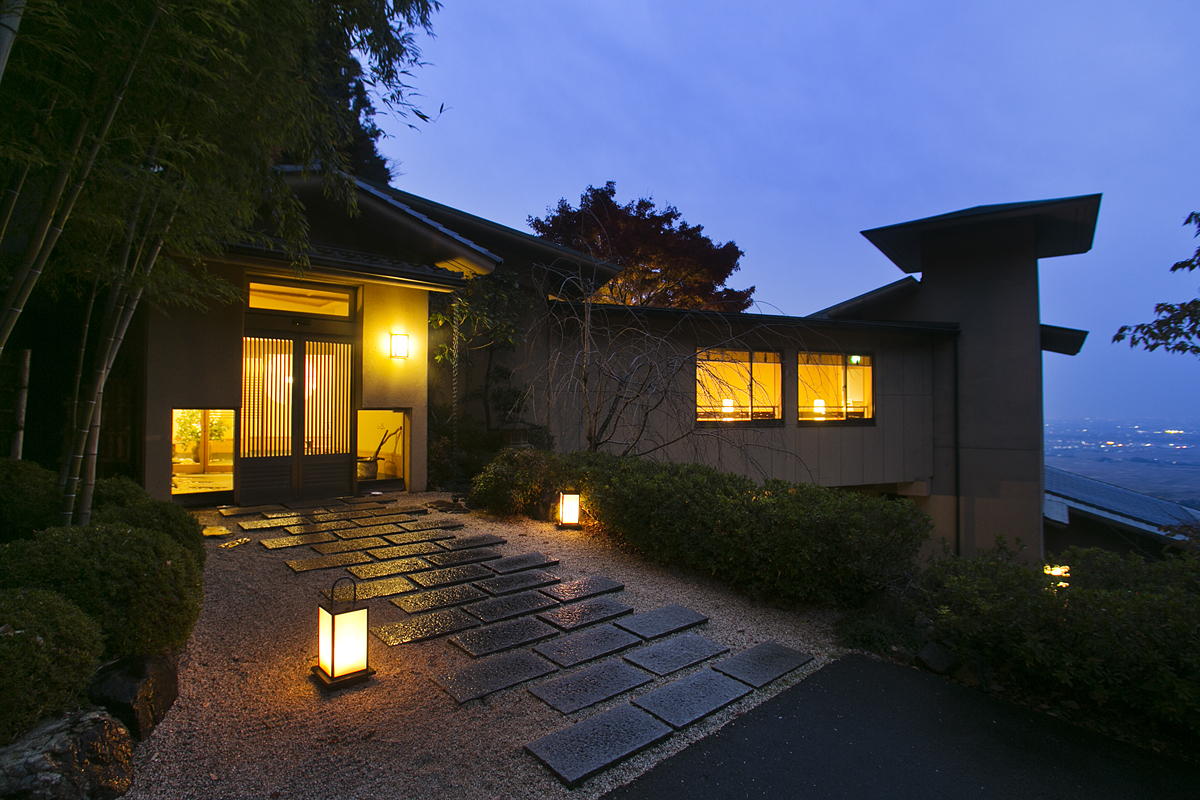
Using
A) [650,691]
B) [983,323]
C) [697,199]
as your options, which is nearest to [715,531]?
[650,691]

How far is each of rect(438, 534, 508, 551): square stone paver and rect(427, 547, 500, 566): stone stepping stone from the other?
100 mm

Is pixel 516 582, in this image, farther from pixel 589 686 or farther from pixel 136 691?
pixel 136 691

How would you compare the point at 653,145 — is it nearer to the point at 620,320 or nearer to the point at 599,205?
the point at 599,205

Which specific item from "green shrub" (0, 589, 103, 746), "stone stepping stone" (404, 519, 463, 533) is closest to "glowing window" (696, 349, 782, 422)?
"stone stepping stone" (404, 519, 463, 533)

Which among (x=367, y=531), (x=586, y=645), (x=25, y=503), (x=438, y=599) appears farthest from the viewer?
(x=367, y=531)

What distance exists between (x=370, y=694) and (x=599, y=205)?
16771mm

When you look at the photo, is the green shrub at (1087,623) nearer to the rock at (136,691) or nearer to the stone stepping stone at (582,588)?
the stone stepping stone at (582,588)

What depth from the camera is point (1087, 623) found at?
2.89 metres

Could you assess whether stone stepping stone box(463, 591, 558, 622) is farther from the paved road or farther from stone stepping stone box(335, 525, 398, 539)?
stone stepping stone box(335, 525, 398, 539)

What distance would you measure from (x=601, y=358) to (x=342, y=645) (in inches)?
215

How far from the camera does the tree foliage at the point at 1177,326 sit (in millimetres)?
4820

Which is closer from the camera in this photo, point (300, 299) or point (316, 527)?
point (316, 527)

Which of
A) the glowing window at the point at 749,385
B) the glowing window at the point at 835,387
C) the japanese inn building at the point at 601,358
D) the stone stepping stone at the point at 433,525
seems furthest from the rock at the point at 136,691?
the glowing window at the point at 835,387

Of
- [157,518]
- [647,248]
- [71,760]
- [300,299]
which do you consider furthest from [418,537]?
[647,248]
